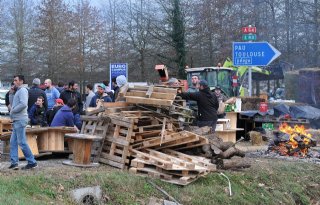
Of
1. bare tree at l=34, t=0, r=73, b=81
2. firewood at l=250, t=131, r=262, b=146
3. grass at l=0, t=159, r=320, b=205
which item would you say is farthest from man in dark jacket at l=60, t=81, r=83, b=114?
bare tree at l=34, t=0, r=73, b=81

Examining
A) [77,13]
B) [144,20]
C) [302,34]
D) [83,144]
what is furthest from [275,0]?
[83,144]

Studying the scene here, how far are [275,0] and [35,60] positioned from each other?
1682 cm

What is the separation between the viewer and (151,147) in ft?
36.8

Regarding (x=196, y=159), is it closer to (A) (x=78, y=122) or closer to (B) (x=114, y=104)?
(B) (x=114, y=104)

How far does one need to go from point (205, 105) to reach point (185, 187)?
3.53 m

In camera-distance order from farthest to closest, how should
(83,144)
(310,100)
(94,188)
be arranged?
(310,100)
(83,144)
(94,188)

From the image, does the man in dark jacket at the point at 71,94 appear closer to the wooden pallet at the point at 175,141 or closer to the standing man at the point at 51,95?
the standing man at the point at 51,95

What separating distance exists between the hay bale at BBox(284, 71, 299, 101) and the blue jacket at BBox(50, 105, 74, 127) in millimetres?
19763

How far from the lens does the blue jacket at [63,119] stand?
12195 millimetres

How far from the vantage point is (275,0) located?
A: 119ft

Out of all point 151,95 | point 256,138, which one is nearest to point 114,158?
point 151,95

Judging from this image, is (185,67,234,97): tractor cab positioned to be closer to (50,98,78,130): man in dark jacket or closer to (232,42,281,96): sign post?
(232,42,281,96): sign post

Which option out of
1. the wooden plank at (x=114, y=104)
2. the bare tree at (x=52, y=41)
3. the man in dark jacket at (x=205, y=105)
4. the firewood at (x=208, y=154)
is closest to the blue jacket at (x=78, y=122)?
the wooden plank at (x=114, y=104)

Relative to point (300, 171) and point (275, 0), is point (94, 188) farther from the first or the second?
point (275, 0)
